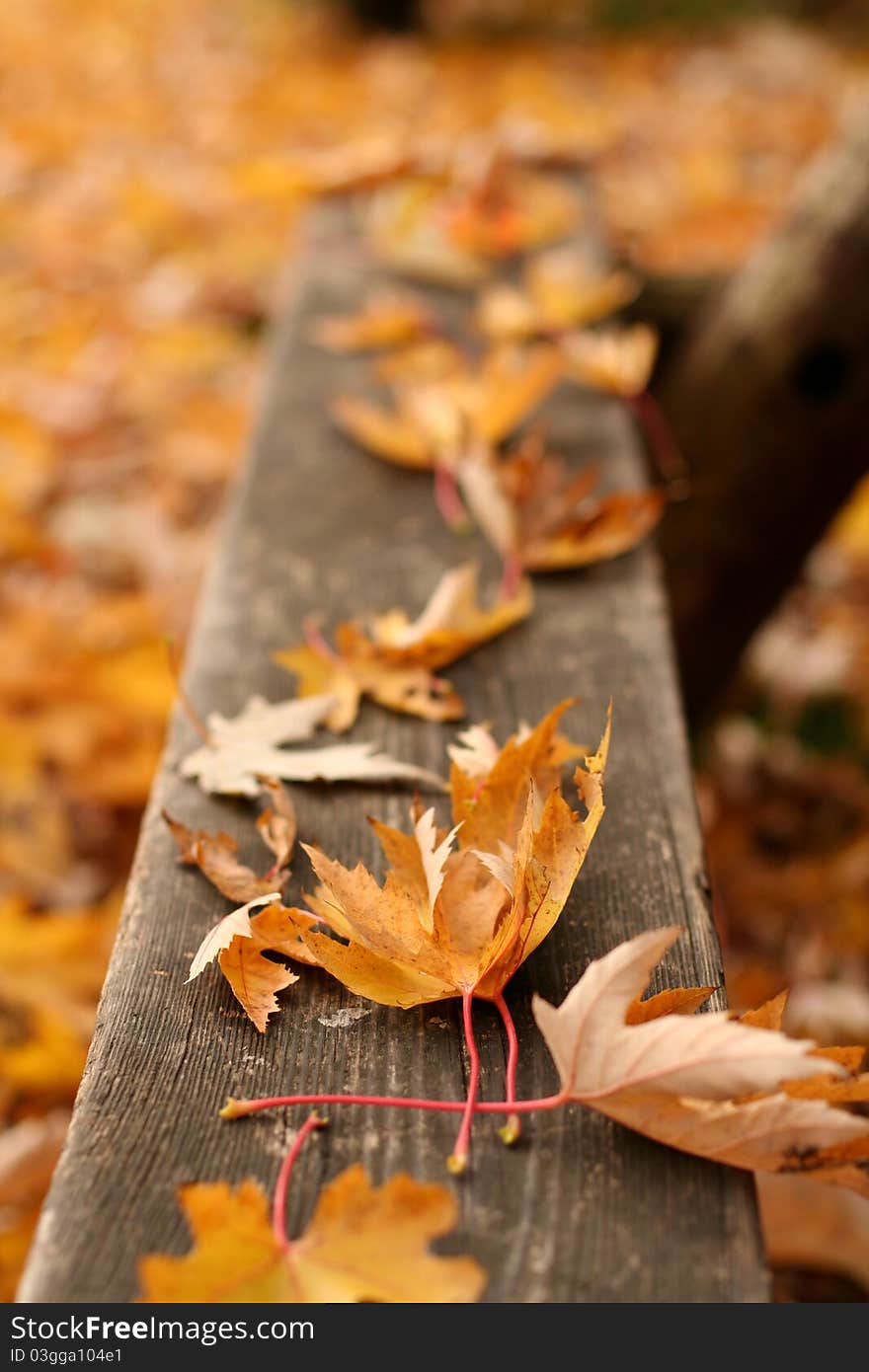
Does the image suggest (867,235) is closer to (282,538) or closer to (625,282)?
(625,282)

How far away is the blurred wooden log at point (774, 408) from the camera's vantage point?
1.56 metres

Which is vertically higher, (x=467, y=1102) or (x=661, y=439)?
(x=467, y=1102)

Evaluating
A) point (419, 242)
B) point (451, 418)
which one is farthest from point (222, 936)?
point (419, 242)

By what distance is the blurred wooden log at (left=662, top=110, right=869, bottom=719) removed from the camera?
1.56 metres

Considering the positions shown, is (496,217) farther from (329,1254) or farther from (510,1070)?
(329,1254)

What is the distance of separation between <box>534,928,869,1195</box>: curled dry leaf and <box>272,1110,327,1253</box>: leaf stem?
137mm

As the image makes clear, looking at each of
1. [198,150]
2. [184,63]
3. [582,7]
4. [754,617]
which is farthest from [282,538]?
[582,7]

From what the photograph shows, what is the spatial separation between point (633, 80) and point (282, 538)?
14.2 ft

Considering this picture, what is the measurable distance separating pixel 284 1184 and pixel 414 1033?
120mm

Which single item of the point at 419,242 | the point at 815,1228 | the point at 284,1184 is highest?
the point at 284,1184

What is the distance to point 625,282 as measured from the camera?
1696mm

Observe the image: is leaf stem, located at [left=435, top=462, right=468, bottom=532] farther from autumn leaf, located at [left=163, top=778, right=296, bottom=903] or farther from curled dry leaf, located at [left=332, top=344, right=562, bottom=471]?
autumn leaf, located at [left=163, top=778, right=296, bottom=903]

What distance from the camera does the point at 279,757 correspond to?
864 millimetres

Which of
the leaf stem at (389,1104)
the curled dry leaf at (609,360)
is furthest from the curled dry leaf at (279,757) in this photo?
the curled dry leaf at (609,360)
